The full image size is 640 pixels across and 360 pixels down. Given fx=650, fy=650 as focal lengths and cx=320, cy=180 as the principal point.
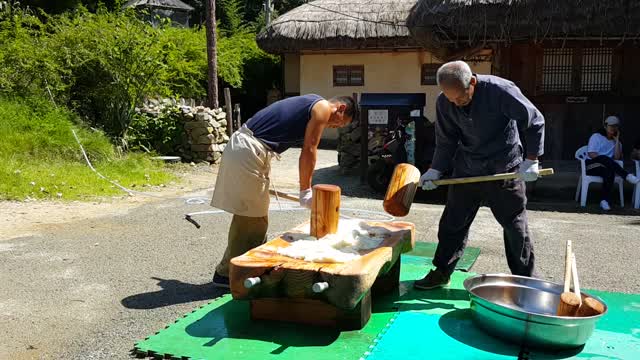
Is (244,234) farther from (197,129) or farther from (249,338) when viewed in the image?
(197,129)

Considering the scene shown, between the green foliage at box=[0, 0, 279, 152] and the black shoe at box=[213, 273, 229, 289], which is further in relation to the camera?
the green foliage at box=[0, 0, 279, 152]

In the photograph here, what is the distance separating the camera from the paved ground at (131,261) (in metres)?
3.92

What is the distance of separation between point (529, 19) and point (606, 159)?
2.04m

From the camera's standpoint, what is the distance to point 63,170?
30.8 feet

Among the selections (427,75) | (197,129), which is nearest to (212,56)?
(197,129)

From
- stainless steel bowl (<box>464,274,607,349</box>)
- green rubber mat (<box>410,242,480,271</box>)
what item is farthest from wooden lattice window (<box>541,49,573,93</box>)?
stainless steel bowl (<box>464,274,607,349</box>)

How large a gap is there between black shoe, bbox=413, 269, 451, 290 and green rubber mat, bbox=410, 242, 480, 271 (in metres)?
0.66

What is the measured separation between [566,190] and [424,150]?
207 centimetres

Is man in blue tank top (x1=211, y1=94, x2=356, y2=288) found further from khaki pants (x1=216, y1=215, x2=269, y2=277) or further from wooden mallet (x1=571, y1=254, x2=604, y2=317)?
wooden mallet (x1=571, y1=254, x2=604, y2=317)

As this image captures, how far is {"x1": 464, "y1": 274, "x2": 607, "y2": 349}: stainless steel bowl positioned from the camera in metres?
3.32

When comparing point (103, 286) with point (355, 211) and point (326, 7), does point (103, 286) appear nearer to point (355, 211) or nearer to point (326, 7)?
point (355, 211)

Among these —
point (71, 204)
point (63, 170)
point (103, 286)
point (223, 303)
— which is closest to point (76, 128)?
point (63, 170)

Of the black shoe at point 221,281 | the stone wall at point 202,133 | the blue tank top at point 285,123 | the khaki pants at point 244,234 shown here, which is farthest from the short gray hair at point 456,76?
the stone wall at point 202,133

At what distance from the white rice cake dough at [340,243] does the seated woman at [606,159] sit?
487 centimetres
